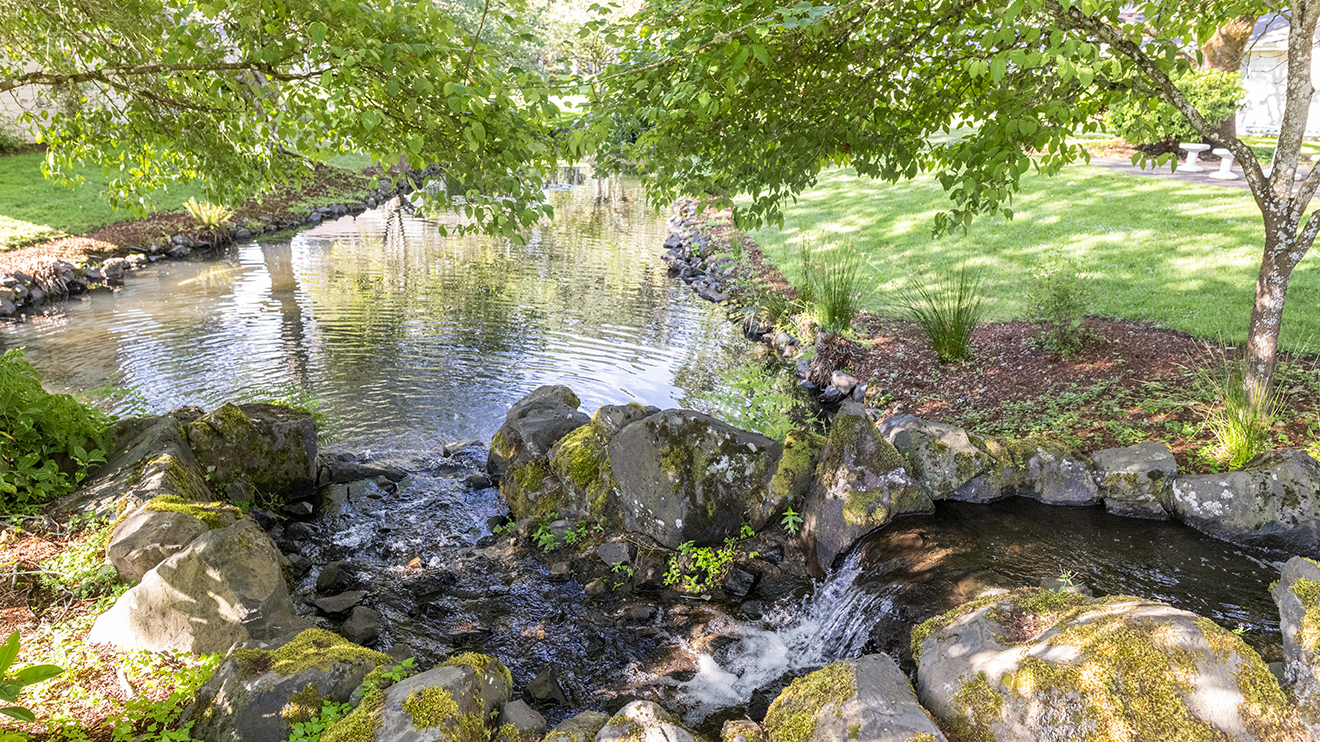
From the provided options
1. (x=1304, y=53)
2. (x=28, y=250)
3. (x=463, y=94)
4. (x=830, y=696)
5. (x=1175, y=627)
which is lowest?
(x=830, y=696)

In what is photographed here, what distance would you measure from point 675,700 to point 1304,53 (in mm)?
6952

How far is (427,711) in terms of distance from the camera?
321 centimetres

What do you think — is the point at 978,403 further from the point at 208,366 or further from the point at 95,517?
the point at 208,366

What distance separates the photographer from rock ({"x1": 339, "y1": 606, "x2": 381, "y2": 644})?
4840 mm

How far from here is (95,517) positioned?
15.6 ft

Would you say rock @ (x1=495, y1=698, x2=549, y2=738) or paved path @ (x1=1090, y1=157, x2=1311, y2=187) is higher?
paved path @ (x1=1090, y1=157, x2=1311, y2=187)

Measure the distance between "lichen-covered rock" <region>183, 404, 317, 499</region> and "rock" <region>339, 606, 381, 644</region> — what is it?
2.33m

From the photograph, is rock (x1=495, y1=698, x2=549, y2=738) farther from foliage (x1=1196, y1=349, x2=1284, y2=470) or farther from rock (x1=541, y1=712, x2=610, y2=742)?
foliage (x1=1196, y1=349, x2=1284, y2=470)

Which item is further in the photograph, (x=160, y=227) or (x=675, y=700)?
(x=160, y=227)

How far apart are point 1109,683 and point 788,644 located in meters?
2.27

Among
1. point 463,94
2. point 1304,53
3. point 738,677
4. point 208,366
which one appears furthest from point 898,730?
point 208,366

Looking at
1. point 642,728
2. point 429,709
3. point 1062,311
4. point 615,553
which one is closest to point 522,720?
point 429,709

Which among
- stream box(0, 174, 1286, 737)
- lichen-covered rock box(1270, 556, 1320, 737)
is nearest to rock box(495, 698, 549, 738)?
stream box(0, 174, 1286, 737)

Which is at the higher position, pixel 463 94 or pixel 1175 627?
pixel 463 94
